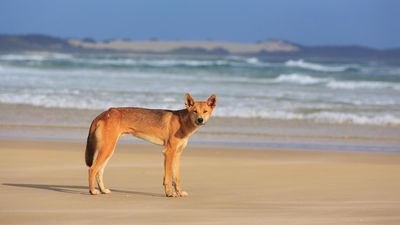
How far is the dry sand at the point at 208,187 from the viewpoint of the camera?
7.77 m

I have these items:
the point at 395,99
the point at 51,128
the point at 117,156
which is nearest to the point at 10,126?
the point at 51,128

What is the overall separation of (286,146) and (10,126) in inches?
218

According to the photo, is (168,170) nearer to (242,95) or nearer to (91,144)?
(91,144)

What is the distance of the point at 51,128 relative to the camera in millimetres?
16469

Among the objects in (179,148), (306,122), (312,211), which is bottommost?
(312,211)

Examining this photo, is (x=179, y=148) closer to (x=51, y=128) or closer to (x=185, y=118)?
(x=185, y=118)

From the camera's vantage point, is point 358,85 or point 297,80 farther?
point 297,80

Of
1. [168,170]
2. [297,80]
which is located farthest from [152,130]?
[297,80]

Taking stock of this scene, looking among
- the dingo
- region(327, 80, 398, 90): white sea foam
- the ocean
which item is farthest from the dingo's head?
region(327, 80, 398, 90): white sea foam

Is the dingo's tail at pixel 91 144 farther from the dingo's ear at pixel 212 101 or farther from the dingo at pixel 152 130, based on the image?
the dingo's ear at pixel 212 101

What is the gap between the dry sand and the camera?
306 inches

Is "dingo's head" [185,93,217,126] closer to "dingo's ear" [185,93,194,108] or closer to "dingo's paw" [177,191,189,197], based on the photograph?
"dingo's ear" [185,93,194,108]

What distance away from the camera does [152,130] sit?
939cm

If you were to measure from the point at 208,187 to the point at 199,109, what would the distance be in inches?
39.1
